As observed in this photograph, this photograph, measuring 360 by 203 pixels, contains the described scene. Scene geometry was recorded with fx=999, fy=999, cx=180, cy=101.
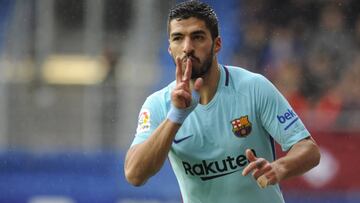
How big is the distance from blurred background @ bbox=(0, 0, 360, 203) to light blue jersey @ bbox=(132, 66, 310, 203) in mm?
3718

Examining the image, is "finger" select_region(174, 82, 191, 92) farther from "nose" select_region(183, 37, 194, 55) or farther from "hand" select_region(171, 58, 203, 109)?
"nose" select_region(183, 37, 194, 55)

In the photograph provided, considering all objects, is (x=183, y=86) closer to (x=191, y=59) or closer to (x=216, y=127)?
(x=191, y=59)

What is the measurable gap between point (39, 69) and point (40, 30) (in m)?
0.37

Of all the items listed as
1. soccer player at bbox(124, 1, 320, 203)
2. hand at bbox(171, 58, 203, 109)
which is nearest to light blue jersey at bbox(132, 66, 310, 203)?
soccer player at bbox(124, 1, 320, 203)

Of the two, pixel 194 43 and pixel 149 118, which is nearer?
pixel 194 43

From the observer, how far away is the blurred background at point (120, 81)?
8.23m

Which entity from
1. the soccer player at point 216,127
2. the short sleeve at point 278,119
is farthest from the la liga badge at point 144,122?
the short sleeve at point 278,119

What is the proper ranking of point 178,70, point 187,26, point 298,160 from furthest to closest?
point 187,26, point 298,160, point 178,70

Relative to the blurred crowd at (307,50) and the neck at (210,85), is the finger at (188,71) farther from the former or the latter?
the blurred crowd at (307,50)

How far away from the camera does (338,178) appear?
809 cm

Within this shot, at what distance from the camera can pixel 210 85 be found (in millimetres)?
4484

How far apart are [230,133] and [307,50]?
14.9 feet

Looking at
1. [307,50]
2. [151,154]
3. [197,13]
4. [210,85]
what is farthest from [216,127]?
[307,50]

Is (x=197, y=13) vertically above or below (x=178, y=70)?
above
